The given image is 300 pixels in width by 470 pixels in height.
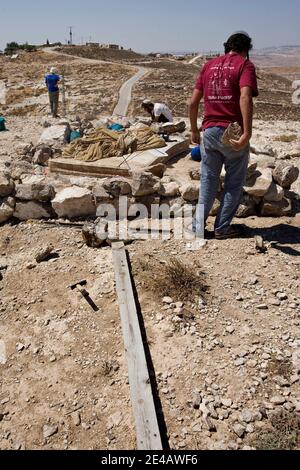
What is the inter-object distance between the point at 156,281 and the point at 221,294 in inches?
27.6

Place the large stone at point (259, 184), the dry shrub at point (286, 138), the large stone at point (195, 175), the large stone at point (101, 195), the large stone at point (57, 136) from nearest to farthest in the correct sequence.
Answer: the large stone at point (259, 184) → the large stone at point (101, 195) → the large stone at point (195, 175) → the large stone at point (57, 136) → the dry shrub at point (286, 138)

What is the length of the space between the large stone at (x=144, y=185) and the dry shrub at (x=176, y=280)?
1503 millimetres

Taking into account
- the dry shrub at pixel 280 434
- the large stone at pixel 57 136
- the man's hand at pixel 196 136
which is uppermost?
the man's hand at pixel 196 136

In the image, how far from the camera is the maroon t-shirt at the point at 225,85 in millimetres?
3834

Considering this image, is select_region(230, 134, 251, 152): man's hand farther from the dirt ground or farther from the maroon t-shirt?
the dirt ground

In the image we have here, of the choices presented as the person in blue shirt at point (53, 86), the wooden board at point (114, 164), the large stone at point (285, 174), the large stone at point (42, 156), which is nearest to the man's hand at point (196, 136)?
the large stone at point (285, 174)

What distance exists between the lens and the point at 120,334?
147 inches

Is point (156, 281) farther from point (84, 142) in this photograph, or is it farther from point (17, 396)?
point (84, 142)

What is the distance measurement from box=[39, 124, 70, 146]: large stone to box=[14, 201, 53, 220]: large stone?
3.30 m

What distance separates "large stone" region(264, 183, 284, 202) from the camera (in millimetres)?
5418

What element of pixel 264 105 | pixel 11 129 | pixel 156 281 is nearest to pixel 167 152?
pixel 156 281

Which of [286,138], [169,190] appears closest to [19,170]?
[169,190]

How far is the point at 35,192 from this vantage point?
5.68m

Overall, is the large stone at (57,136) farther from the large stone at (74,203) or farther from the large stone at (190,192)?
the large stone at (190,192)
